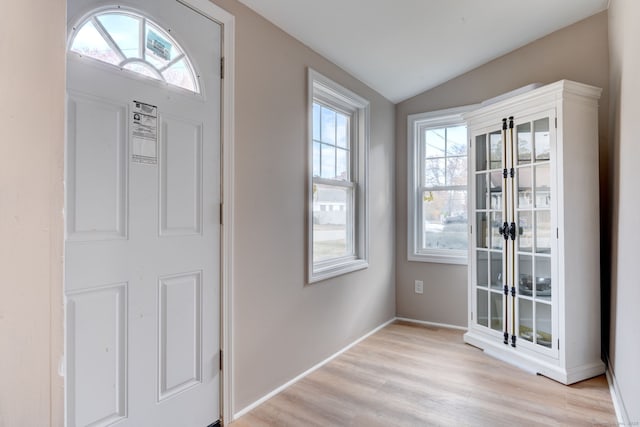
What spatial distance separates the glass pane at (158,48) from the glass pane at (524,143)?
2426mm

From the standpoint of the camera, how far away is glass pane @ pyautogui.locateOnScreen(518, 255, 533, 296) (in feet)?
8.69

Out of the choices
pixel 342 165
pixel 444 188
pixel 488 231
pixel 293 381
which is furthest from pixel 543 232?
pixel 293 381

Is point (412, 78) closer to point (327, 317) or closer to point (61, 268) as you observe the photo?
point (327, 317)

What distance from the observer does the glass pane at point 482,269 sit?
2.98 m

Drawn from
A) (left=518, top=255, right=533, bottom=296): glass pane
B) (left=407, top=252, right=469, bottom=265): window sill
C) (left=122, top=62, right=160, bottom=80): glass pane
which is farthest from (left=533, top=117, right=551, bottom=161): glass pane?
(left=122, top=62, right=160, bottom=80): glass pane

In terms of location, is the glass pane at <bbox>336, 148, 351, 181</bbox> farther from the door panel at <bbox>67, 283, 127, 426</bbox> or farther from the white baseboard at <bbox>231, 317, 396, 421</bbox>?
the door panel at <bbox>67, 283, 127, 426</bbox>

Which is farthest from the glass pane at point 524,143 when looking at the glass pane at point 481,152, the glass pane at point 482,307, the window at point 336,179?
the window at point 336,179

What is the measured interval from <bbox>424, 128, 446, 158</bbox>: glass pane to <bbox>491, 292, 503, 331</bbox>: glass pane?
1528mm

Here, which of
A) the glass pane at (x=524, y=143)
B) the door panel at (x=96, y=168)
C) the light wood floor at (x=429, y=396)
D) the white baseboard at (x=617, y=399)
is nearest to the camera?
the door panel at (x=96, y=168)

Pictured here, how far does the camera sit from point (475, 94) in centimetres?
344

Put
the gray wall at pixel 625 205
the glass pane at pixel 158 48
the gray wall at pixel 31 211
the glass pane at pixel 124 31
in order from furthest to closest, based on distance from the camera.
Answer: the gray wall at pixel 625 205
the glass pane at pixel 158 48
the glass pane at pixel 124 31
the gray wall at pixel 31 211

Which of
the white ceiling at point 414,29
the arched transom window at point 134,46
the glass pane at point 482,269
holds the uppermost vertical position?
the white ceiling at point 414,29

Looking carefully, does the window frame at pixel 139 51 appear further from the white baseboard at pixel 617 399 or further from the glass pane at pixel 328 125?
the white baseboard at pixel 617 399

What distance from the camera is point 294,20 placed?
7.32 ft
